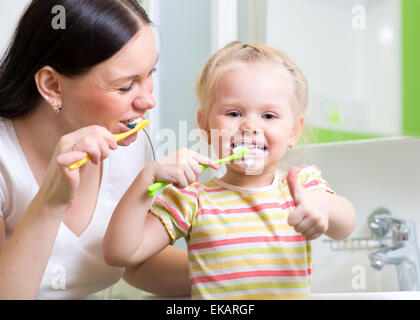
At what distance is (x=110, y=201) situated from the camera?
3.43ft

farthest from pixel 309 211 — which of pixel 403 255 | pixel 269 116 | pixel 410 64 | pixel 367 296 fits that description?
pixel 410 64

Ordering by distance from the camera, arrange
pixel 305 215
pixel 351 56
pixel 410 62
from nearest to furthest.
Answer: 1. pixel 305 215
2. pixel 410 62
3. pixel 351 56

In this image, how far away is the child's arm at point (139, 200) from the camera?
0.74m

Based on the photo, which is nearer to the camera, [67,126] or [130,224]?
[130,224]

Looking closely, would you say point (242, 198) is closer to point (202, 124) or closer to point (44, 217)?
point (202, 124)

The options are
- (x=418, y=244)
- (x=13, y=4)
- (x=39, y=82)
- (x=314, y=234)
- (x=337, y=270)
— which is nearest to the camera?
(x=314, y=234)

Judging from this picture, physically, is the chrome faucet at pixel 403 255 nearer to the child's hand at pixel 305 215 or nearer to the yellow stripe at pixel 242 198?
the yellow stripe at pixel 242 198

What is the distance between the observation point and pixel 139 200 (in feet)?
2.48

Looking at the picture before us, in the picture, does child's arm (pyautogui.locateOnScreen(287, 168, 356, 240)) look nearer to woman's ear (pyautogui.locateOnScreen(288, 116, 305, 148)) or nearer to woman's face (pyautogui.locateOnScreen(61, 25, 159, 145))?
woman's ear (pyautogui.locateOnScreen(288, 116, 305, 148))

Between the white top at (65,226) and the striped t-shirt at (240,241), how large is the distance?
217 millimetres

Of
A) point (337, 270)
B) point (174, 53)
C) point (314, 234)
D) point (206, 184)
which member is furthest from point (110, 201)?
point (174, 53)

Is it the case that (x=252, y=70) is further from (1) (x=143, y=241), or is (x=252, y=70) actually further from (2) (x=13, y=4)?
(2) (x=13, y=4)

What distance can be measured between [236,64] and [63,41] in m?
0.29

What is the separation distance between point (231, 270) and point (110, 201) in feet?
1.15
